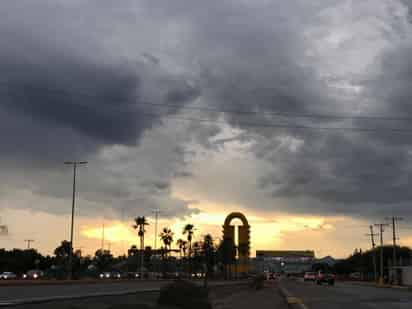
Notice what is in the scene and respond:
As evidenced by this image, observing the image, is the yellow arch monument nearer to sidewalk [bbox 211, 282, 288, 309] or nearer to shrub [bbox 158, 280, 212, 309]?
sidewalk [bbox 211, 282, 288, 309]

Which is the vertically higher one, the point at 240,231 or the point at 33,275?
the point at 240,231

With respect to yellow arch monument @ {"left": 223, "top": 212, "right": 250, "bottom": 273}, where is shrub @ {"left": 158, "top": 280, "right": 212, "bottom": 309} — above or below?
below

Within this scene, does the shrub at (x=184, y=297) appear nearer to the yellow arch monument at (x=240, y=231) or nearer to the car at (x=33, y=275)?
the car at (x=33, y=275)

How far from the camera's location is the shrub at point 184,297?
91.3ft

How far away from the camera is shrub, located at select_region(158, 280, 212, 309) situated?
27828 mm

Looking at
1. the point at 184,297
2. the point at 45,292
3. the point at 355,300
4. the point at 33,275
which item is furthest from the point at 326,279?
the point at 184,297

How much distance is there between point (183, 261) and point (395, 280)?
86433 millimetres

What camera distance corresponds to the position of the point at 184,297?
2828 cm

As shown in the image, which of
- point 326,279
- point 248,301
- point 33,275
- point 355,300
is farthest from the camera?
point 33,275

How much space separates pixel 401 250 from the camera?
196m

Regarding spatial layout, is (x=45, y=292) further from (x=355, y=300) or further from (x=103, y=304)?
(x=355, y=300)

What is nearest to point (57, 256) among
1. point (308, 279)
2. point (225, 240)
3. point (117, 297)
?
point (225, 240)

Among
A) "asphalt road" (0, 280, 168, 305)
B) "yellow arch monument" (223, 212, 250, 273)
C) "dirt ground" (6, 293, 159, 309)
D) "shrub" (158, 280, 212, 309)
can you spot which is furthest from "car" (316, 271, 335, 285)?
"shrub" (158, 280, 212, 309)

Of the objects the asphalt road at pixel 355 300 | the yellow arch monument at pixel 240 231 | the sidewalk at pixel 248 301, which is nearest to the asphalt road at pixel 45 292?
the sidewalk at pixel 248 301
